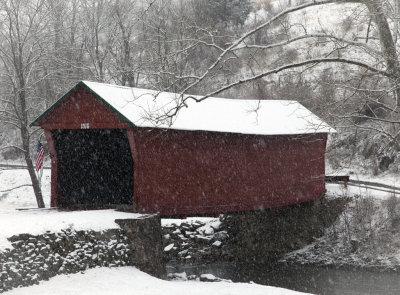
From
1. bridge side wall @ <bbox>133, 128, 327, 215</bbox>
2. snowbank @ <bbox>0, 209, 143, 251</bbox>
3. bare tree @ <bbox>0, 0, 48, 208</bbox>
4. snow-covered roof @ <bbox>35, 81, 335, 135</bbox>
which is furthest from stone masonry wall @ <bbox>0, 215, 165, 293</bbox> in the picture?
bare tree @ <bbox>0, 0, 48, 208</bbox>

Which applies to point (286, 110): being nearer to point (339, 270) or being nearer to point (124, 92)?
point (339, 270)

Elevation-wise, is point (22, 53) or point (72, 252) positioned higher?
point (22, 53)

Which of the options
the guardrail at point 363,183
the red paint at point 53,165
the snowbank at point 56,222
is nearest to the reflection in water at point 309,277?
the red paint at point 53,165

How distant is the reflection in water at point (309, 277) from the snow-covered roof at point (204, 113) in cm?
447

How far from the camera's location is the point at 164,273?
11734 mm

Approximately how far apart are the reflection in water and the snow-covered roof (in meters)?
4.47

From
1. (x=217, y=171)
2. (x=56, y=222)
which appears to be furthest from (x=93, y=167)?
(x=56, y=222)

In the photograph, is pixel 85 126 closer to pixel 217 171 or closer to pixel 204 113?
pixel 204 113

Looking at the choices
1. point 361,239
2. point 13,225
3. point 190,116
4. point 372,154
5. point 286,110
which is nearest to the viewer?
point 13,225

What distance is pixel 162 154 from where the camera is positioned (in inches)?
521

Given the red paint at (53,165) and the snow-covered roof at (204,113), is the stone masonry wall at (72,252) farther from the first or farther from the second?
the red paint at (53,165)

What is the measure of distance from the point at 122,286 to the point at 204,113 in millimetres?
7522

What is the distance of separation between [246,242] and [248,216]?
1.06m

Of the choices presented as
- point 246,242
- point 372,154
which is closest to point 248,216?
point 246,242
